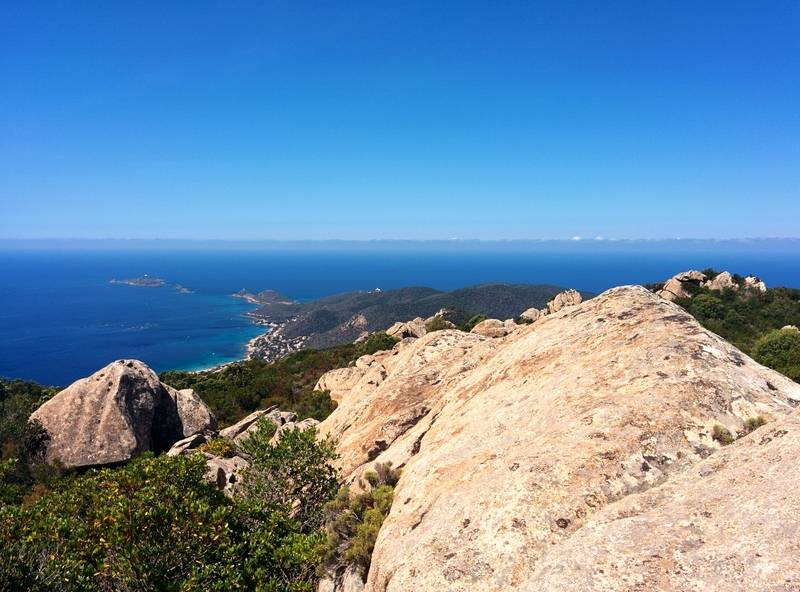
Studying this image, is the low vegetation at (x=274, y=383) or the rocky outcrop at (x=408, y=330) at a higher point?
the rocky outcrop at (x=408, y=330)

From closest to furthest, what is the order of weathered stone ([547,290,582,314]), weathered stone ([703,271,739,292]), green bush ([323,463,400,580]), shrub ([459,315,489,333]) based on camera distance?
green bush ([323,463,400,580])
weathered stone ([547,290,582,314])
shrub ([459,315,489,333])
weathered stone ([703,271,739,292])

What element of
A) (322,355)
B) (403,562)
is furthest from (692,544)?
(322,355)

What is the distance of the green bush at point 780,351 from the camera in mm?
29234

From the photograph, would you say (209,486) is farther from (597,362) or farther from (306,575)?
(597,362)

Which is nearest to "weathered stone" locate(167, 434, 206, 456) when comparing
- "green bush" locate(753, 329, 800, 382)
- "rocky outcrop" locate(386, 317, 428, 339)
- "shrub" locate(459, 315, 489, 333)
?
"rocky outcrop" locate(386, 317, 428, 339)

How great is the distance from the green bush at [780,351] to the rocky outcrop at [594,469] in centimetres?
2347

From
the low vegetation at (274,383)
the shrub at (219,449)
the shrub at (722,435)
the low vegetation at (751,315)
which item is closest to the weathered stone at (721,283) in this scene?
the low vegetation at (751,315)

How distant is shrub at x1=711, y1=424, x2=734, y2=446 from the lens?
26.2 ft

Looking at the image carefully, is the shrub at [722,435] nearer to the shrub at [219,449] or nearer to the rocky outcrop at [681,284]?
the shrub at [219,449]

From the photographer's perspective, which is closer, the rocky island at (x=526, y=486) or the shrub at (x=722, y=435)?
the rocky island at (x=526, y=486)

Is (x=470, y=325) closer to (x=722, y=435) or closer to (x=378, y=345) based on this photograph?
(x=378, y=345)

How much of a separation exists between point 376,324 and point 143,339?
105362 mm

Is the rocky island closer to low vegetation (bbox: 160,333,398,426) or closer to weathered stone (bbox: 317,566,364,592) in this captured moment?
weathered stone (bbox: 317,566,364,592)

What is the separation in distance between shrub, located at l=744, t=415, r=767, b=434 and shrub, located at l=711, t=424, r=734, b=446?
0.38 m
